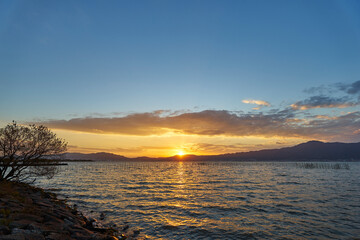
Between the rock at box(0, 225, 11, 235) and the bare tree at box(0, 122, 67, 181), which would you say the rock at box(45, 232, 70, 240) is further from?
the bare tree at box(0, 122, 67, 181)

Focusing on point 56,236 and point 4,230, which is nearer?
point 4,230

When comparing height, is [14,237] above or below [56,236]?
above

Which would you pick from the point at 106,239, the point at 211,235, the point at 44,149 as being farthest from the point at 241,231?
the point at 44,149

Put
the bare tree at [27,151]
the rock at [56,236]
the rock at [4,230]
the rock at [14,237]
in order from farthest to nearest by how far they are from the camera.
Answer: the bare tree at [27,151]
the rock at [56,236]
the rock at [4,230]
the rock at [14,237]

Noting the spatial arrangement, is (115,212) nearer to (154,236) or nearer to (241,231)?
(154,236)

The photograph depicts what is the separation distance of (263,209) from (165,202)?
44.9 ft

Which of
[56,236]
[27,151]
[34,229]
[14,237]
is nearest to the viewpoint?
[14,237]

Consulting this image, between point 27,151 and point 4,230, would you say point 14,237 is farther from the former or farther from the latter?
point 27,151

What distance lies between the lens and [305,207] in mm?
25688

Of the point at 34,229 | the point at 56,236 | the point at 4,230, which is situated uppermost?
the point at 4,230

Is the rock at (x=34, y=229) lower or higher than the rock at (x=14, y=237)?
lower

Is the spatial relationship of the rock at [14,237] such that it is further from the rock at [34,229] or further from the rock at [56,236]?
the rock at [56,236]

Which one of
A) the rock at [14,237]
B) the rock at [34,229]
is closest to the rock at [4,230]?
the rock at [14,237]

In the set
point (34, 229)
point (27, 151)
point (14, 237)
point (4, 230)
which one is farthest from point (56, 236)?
Result: point (27, 151)
